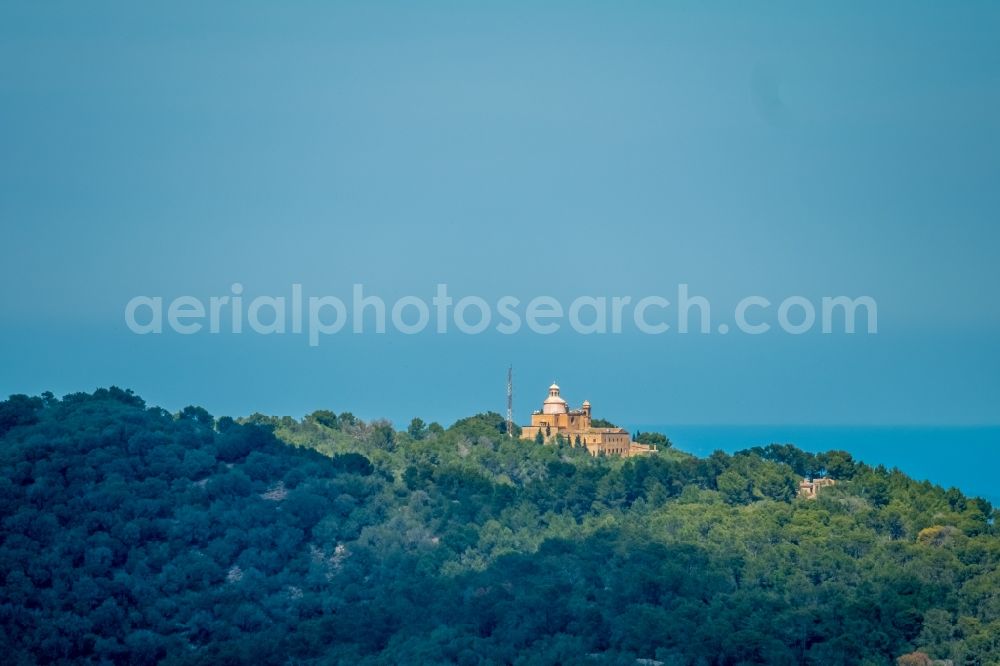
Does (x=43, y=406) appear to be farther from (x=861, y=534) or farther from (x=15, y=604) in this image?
(x=861, y=534)

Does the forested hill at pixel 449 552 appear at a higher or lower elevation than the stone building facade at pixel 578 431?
lower

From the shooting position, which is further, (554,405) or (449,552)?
(554,405)

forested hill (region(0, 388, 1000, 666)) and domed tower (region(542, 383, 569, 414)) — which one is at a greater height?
domed tower (region(542, 383, 569, 414))

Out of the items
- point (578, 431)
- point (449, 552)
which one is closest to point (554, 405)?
point (578, 431)

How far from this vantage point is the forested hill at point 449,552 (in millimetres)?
57250

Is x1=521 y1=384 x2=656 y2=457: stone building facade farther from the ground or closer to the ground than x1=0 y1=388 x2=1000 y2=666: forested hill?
farther from the ground

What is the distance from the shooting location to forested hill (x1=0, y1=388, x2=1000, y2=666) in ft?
188

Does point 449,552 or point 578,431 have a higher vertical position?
point 578,431

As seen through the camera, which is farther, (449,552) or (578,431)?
(578,431)

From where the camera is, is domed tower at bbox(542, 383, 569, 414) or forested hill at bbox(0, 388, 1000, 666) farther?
domed tower at bbox(542, 383, 569, 414)

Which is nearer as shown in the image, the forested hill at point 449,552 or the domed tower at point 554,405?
the forested hill at point 449,552

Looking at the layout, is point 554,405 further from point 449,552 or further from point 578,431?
point 449,552

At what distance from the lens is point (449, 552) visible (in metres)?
66.4

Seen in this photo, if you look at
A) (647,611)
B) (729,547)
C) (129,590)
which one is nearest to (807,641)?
(647,611)
